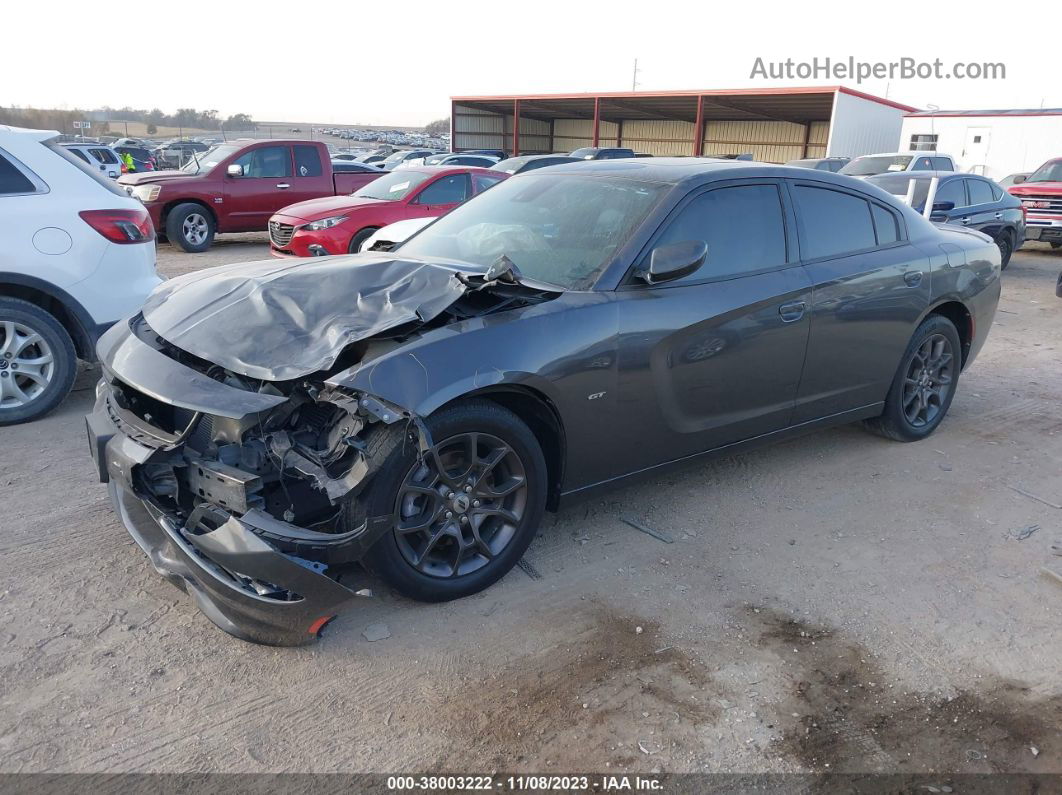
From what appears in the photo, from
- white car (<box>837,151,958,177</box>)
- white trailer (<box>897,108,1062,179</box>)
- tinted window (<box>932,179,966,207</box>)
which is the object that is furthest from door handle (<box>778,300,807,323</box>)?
white trailer (<box>897,108,1062,179</box>)

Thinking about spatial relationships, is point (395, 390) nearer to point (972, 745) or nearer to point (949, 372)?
point (972, 745)

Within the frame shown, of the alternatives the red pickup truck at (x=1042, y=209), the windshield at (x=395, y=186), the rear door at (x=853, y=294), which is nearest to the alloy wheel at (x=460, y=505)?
the rear door at (x=853, y=294)

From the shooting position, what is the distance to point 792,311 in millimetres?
4332

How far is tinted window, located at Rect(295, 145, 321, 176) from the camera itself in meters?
14.2

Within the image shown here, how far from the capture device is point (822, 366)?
4.62 meters

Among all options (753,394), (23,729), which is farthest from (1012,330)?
Answer: (23,729)

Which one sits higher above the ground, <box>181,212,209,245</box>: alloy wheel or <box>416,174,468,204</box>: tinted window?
<box>416,174,468,204</box>: tinted window

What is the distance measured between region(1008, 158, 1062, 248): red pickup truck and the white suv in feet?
50.8

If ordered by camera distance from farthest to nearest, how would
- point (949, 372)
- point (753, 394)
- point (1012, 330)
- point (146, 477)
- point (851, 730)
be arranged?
1. point (1012, 330)
2. point (949, 372)
3. point (753, 394)
4. point (146, 477)
5. point (851, 730)

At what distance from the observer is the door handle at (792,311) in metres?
4.29

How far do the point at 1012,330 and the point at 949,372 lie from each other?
4438mm

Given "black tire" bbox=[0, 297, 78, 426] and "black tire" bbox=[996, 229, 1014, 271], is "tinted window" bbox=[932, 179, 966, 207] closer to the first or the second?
"black tire" bbox=[996, 229, 1014, 271]

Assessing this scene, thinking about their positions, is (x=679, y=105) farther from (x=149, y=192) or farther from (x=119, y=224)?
(x=119, y=224)

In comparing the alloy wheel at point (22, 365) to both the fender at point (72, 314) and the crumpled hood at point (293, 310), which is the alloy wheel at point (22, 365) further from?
the crumpled hood at point (293, 310)
